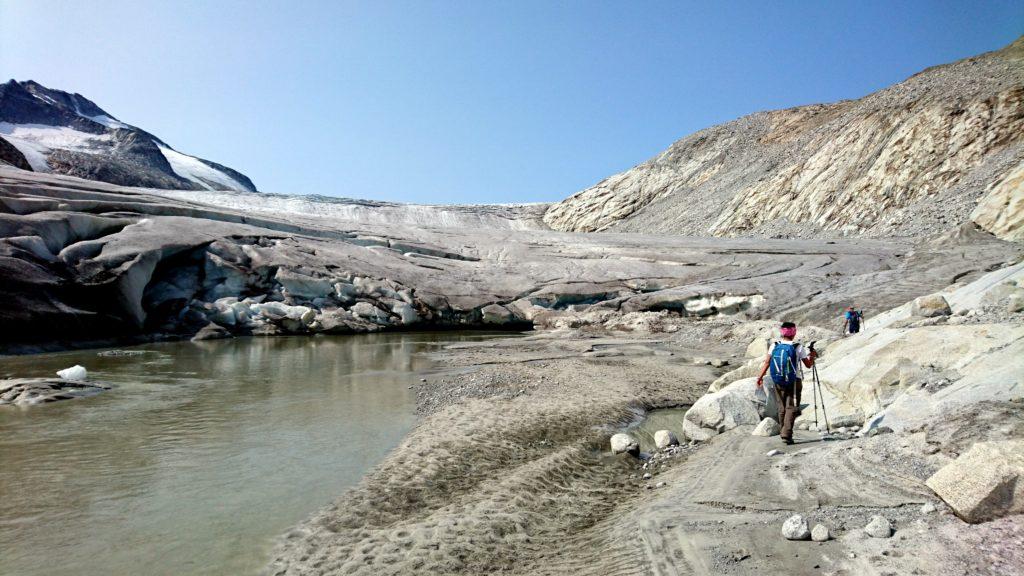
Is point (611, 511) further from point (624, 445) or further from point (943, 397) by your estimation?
point (943, 397)

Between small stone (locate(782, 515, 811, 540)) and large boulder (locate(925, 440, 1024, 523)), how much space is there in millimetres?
799

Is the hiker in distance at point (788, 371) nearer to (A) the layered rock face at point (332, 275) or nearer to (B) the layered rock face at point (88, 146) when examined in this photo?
(A) the layered rock face at point (332, 275)

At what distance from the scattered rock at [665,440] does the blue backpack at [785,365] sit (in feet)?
5.02

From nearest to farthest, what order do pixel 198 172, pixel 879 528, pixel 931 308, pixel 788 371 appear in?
pixel 879 528, pixel 788 371, pixel 931 308, pixel 198 172

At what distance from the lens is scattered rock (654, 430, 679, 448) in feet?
22.4

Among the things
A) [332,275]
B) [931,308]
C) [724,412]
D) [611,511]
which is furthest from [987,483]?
[332,275]

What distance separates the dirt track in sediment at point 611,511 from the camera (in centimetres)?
324

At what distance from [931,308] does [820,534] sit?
8.63 meters

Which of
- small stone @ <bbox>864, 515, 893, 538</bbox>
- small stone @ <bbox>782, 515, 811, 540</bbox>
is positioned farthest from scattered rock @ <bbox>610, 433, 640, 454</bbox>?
small stone @ <bbox>864, 515, 893, 538</bbox>

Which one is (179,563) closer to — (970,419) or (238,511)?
(238,511)

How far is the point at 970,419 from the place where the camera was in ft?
13.8

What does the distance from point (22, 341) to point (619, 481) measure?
17.3m

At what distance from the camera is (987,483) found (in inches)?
121

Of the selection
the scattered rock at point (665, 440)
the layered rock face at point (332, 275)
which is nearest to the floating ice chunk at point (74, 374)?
the layered rock face at point (332, 275)
